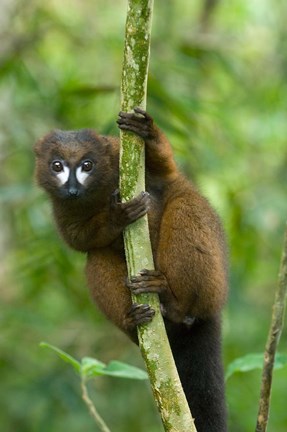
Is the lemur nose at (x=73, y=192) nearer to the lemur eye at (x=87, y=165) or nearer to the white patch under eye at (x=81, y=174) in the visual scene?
the white patch under eye at (x=81, y=174)

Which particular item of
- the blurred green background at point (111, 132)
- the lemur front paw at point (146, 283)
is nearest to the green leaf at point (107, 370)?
the lemur front paw at point (146, 283)

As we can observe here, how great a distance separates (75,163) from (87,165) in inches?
3.0

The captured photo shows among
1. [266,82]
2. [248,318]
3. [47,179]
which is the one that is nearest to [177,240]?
[47,179]

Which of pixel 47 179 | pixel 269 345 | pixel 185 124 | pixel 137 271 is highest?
pixel 185 124

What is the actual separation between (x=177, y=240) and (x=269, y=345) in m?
1.22

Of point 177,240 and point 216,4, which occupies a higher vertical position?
point 216,4

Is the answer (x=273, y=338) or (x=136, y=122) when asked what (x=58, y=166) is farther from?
(x=273, y=338)

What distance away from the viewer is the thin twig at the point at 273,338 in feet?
12.2

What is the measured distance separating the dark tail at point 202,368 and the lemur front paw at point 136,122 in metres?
1.24

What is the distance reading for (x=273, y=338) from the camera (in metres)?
3.78

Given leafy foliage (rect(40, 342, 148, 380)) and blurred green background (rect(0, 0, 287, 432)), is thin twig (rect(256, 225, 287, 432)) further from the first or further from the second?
blurred green background (rect(0, 0, 287, 432))

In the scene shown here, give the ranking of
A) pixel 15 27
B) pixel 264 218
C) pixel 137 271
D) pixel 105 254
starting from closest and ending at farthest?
pixel 137 271, pixel 105 254, pixel 264 218, pixel 15 27

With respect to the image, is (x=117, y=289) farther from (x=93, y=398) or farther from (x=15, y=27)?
A: (x=15, y=27)

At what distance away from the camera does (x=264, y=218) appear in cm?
813
